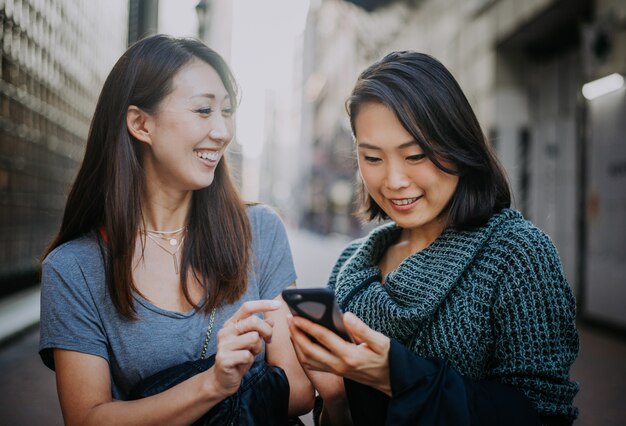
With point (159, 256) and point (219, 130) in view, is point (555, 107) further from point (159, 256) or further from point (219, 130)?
point (159, 256)

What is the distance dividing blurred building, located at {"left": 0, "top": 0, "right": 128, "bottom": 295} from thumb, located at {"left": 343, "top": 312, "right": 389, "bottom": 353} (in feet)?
17.4

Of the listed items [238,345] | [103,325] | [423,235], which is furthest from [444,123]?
[103,325]

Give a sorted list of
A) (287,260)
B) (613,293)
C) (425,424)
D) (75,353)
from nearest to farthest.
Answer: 1. (425,424)
2. (75,353)
3. (287,260)
4. (613,293)

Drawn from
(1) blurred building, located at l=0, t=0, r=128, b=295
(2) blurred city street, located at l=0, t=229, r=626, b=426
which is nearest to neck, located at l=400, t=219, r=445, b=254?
(2) blurred city street, located at l=0, t=229, r=626, b=426

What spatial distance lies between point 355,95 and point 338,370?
3.41 feet

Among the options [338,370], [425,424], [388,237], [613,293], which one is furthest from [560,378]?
[613,293]

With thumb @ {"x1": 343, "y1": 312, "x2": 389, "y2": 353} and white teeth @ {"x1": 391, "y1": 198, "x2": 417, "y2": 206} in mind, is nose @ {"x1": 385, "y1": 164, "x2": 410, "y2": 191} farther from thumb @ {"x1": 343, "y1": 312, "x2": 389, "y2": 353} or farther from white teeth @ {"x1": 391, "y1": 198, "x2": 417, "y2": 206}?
thumb @ {"x1": 343, "y1": 312, "x2": 389, "y2": 353}

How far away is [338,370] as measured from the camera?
5.29ft

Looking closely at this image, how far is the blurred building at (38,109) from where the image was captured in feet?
22.6

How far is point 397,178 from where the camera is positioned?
6.30 ft

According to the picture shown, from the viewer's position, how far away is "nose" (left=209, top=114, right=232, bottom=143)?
7.11 feet

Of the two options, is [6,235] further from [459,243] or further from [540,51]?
[540,51]

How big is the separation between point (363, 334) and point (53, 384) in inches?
167

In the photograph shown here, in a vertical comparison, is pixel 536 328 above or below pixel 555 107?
below
